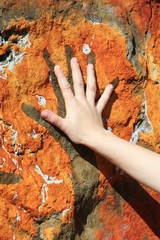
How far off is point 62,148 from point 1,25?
1.71 ft

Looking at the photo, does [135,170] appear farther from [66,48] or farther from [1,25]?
[1,25]

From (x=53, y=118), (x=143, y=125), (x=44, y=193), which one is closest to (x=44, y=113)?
(x=53, y=118)

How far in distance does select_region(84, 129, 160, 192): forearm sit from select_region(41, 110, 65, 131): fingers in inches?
4.6

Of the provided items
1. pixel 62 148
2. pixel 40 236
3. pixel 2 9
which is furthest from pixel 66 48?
pixel 40 236

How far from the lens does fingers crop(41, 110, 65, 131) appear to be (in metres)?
1.75

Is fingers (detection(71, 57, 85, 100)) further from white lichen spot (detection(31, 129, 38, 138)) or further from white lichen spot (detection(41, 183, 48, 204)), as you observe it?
white lichen spot (detection(41, 183, 48, 204))

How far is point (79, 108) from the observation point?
1.76 metres

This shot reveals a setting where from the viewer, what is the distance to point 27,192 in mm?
1687

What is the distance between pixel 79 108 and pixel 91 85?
0.40ft

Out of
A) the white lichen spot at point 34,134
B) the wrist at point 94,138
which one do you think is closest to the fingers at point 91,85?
the wrist at point 94,138

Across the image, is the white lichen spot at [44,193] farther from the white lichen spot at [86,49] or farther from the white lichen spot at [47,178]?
the white lichen spot at [86,49]

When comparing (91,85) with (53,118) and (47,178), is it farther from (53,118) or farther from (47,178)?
(47,178)

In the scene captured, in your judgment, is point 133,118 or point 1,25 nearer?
point 1,25

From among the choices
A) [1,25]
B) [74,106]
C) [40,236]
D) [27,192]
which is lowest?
[40,236]
